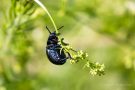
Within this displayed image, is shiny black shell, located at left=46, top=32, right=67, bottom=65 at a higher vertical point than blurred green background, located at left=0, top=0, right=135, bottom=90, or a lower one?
lower

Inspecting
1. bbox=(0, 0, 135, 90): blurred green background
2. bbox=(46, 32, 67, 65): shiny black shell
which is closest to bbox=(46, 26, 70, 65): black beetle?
bbox=(46, 32, 67, 65): shiny black shell

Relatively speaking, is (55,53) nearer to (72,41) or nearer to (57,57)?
(57,57)

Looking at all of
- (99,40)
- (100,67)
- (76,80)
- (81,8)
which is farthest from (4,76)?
(100,67)

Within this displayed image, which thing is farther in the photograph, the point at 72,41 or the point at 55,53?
the point at 72,41

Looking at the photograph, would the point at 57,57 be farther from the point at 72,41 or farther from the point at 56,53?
the point at 72,41

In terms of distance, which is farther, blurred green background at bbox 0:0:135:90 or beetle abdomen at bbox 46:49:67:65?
blurred green background at bbox 0:0:135:90

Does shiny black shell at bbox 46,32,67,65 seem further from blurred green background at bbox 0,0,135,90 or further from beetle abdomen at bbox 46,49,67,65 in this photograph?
blurred green background at bbox 0,0,135,90

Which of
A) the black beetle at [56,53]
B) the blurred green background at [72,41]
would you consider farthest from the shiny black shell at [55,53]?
the blurred green background at [72,41]

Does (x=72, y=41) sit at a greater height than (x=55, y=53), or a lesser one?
greater

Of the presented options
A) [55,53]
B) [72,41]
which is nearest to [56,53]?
[55,53]
